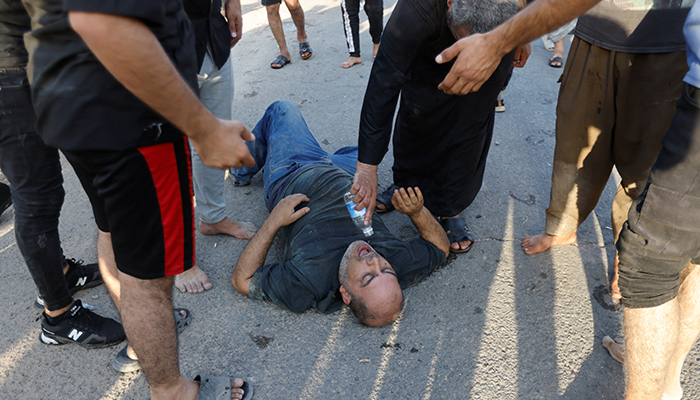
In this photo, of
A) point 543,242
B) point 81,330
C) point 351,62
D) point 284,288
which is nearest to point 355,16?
point 351,62

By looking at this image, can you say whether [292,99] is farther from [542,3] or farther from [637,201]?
[637,201]

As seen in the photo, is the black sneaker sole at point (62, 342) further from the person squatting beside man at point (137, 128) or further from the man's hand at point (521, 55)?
the man's hand at point (521, 55)

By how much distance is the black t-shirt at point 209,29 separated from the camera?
76.0 inches

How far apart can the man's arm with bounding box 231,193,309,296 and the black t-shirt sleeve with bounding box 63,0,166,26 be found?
1.42m

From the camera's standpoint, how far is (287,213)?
2398 mm

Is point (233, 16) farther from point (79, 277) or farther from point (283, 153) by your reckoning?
point (79, 277)

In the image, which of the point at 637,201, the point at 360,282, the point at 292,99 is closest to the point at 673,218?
the point at 637,201

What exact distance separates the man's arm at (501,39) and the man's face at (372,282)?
0.86m

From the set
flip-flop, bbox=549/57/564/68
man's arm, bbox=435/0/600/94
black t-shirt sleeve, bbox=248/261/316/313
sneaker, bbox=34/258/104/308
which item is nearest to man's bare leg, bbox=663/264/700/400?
man's arm, bbox=435/0/600/94

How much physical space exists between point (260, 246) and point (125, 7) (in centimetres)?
149

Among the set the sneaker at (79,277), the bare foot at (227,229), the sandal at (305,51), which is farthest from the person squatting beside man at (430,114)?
the sandal at (305,51)

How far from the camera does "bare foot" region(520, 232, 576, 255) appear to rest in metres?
2.54

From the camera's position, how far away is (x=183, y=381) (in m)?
1.68

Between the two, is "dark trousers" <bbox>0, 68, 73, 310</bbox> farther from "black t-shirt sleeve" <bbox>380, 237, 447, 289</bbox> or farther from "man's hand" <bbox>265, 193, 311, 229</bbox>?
"black t-shirt sleeve" <bbox>380, 237, 447, 289</bbox>
